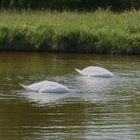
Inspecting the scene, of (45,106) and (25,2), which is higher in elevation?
(25,2)

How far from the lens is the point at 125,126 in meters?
13.4

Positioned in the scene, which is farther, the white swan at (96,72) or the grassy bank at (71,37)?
the grassy bank at (71,37)

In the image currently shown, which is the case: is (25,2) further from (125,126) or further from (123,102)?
(125,126)

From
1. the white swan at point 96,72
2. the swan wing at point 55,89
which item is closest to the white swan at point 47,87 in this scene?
the swan wing at point 55,89

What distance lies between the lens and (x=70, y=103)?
15961 millimetres

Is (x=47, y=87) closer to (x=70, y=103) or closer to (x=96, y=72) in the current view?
(x=70, y=103)

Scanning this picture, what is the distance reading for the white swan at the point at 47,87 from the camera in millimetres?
17316

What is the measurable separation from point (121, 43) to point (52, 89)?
9.52 m

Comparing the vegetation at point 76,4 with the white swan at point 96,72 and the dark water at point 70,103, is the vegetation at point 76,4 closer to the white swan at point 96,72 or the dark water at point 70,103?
the dark water at point 70,103

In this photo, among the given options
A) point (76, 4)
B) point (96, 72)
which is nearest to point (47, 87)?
point (96, 72)

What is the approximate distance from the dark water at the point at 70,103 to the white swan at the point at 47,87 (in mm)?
204

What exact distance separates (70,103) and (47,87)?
1569mm

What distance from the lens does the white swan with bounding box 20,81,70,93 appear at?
56.8 feet

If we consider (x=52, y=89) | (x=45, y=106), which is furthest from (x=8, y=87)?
(x=45, y=106)
